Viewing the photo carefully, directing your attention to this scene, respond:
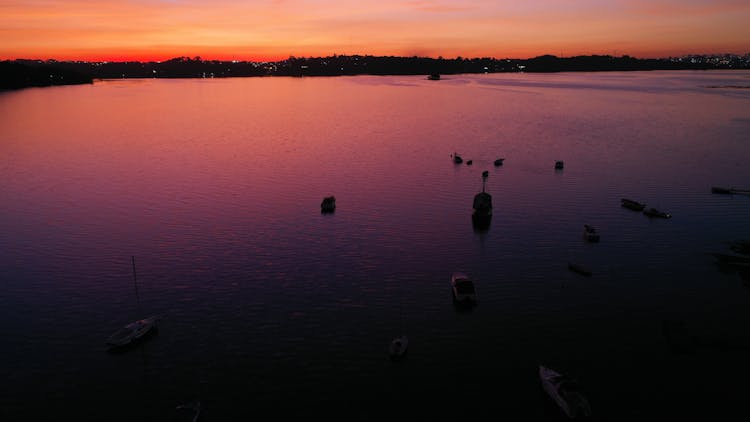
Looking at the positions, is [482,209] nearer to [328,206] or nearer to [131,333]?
[328,206]

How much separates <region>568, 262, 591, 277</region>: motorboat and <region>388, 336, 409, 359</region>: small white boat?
23640 millimetres

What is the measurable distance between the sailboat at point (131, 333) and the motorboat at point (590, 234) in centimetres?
4972

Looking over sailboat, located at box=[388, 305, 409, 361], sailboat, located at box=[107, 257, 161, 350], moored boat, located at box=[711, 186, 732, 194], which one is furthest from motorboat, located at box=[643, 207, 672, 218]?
sailboat, located at box=[107, 257, 161, 350]

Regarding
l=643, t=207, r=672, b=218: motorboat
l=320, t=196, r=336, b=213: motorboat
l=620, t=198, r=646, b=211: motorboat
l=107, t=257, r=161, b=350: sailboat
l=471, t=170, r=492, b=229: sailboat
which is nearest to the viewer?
l=107, t=257, r=161, b=350: sailboat

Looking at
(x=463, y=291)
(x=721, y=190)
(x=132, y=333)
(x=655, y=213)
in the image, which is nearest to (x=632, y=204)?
(x=655, y=213)

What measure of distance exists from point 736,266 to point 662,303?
1341 centimetres

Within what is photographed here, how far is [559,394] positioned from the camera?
3225 cm

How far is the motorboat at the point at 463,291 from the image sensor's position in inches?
1797

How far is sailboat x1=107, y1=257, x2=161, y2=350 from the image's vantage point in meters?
39.4

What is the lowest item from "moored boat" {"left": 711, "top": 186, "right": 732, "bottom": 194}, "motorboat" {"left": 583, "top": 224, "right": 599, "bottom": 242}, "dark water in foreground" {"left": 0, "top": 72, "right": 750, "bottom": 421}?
"dark water in foreground" {"left": 0, "top": 72, "right": 750, "bottom": 421}

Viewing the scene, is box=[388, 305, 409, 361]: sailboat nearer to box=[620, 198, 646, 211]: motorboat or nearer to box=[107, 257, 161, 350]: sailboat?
box=[107, 257, 161, 350]: sailboat

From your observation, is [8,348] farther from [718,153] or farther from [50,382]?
[718,153]

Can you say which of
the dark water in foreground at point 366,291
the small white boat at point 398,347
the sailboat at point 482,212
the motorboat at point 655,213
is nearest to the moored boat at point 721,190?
the dark water in foreground at point 366,291

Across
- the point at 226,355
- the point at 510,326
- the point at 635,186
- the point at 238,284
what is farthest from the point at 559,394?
the point at 635,186
